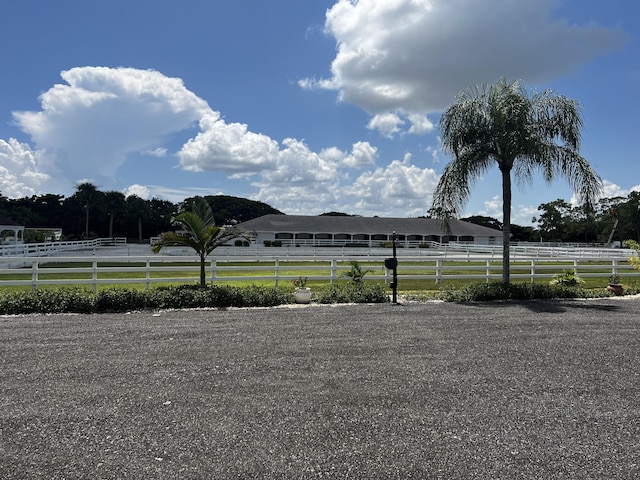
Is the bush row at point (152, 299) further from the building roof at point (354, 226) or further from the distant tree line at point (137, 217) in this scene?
the distant tree line at point (137, 217)

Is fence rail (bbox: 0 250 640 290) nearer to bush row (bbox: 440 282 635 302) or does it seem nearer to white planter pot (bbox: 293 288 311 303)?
bush row (bbox: 440 282 635 302)

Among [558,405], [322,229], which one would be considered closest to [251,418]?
[558,405]

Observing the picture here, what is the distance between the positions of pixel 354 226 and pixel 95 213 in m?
42.9

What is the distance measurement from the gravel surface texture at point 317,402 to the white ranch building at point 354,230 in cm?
4261

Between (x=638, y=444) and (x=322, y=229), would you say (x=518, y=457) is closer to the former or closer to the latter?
(x=638, y=444)

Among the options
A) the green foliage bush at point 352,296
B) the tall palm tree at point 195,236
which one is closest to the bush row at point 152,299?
the green foliage bush at point 352,296

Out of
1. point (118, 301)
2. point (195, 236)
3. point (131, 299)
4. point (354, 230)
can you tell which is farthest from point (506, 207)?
point (354, 230)

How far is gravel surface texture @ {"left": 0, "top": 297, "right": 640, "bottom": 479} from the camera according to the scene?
3172 millimetres

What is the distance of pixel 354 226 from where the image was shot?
181 feet

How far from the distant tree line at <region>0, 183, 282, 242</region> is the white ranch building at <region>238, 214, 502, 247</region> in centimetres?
1437

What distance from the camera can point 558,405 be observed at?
4242 mm

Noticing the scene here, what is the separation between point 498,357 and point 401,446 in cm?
303

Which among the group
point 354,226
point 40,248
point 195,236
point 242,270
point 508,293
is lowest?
point 508,293

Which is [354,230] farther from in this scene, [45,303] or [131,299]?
[45,303]
